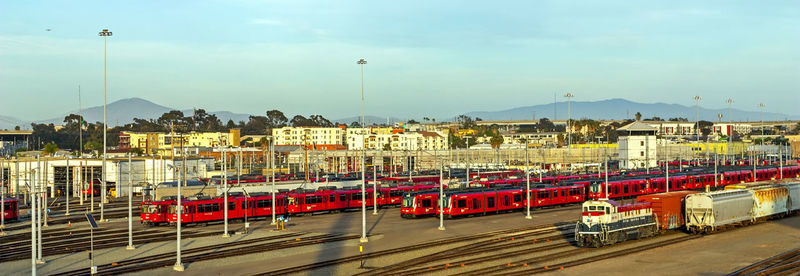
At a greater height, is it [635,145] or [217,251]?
[635,145]

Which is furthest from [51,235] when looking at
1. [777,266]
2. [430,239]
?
[777,266]

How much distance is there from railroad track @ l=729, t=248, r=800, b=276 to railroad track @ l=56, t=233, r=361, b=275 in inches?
1002

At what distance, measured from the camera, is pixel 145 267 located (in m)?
38.2

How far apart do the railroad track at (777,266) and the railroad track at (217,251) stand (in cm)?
2546

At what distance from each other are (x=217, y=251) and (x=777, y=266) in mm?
32867

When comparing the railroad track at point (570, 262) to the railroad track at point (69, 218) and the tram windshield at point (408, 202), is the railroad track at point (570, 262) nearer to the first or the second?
the tram windshield at point (408, 202)

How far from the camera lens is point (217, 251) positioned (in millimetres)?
43625

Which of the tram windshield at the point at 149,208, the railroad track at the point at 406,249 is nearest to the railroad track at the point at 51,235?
the tram windshield at the point at 149,208

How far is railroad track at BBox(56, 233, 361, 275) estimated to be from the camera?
38156mm

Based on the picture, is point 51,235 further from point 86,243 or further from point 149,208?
point 149,208

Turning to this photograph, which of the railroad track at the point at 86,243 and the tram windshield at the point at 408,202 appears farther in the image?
the tram windshield at the point at 408,202

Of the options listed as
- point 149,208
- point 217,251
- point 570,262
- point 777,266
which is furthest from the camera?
point 149,208

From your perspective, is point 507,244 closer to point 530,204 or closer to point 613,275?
point 613,275

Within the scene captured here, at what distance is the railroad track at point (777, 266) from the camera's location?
34.8 meters
